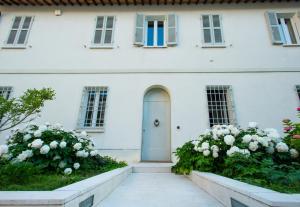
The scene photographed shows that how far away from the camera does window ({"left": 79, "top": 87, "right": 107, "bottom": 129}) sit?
6.68m

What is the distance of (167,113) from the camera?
7.10 metres

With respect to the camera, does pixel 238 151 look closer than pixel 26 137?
Yes

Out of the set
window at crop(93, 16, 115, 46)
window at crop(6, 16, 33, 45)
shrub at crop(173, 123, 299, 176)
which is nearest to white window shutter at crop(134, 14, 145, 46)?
window at crop(93, 16, 115, 46)

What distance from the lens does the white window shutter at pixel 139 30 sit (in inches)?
298

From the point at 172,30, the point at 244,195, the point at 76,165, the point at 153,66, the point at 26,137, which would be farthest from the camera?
the point at 172,30

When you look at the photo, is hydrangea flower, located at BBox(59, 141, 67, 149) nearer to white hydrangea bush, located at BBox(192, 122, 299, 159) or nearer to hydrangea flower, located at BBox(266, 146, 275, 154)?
white hydrangea bush, located at BBox(192, 122, 299, 159)

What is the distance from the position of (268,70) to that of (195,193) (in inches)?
243

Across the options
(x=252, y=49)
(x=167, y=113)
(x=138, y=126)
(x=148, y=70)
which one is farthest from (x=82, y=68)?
(x=252, y=49)

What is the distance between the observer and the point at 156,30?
26.9 feet

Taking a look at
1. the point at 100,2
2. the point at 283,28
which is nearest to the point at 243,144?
the point at 283,28

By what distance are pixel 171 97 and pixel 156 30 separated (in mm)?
3411

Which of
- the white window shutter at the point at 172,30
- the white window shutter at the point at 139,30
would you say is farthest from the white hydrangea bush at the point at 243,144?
the white window shutter at the point at 139,30

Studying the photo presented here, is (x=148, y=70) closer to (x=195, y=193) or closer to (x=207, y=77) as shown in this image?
(x=207, y=77)

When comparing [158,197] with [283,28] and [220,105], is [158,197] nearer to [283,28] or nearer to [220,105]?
[220,105]
